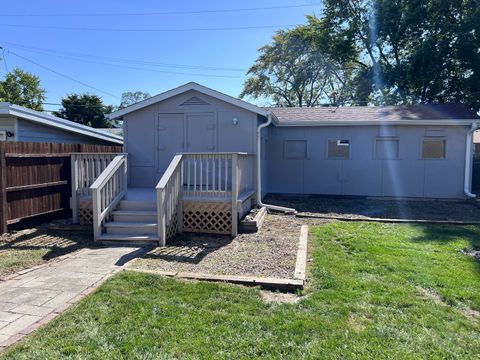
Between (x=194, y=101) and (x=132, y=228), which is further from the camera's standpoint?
(x=194, y=101)

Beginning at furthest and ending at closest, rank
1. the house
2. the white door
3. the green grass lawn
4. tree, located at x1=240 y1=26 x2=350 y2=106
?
1. tree, located at x1=240 y1=26 x2=350 y2=106
2. the white door
3. the house
4. the green grass lawn

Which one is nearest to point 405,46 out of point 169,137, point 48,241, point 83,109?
point 169,137

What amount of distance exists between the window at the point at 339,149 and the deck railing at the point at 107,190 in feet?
22.7

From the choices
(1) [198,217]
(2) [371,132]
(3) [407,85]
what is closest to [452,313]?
(1) [198,217]

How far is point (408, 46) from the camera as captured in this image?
20.2 meters

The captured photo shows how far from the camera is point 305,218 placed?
27.5ft

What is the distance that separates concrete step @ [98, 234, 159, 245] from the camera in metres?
5.91

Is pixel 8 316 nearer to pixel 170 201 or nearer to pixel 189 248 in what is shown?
pixel 189 248

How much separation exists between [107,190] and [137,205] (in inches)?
25.0

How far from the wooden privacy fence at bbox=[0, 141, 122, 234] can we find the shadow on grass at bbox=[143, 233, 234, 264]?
9.89 feet

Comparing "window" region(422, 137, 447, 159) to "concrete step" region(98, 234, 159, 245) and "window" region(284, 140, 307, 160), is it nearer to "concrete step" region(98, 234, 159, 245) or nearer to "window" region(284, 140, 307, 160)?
"window" region(284, 140, 307, 160)

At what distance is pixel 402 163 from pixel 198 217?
761 centimetres

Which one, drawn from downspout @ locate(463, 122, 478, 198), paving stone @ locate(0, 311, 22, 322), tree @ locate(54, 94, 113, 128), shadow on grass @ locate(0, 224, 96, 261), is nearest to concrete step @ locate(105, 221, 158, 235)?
shadow on grass @ locate(0, 224, 96, 261)

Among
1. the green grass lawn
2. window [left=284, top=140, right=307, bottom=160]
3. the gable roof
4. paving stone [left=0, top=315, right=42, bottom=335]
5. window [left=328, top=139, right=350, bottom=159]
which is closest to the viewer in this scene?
the green grass lawn
